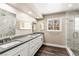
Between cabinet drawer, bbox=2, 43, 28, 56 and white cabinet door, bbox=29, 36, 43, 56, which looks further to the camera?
white cabinet door, bbox=29, 36, 43, 56

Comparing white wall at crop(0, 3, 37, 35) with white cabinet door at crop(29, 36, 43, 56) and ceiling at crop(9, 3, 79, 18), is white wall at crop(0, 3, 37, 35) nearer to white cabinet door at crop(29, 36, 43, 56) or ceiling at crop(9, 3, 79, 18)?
ceiling at crop(9, 3, 79, 18)

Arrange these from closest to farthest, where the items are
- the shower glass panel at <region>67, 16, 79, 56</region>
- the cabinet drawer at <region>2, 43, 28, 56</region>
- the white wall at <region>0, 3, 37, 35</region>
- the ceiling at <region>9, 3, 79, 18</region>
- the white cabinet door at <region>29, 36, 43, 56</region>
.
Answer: the cabinet drawer at <region>2, 43, 28, 56</region> < the ceiling at <region>9, 3, 79, 18</region> < the shower glass panel at <region>67, 16, 79, 56</region> < the white wall at <region>0, 3, 37, 35</region> < the white cabinet door at <region>29, 36, 43, 56</region>

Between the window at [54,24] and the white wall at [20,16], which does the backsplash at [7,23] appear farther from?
the window at [54,24]

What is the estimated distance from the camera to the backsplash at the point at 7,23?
1385 millimetres

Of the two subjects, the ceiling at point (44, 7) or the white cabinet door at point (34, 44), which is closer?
the ceiling at point (44, 7)

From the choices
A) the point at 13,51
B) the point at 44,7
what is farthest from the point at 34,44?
the point at 44,7

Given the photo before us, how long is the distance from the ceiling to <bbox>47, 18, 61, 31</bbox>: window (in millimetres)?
172

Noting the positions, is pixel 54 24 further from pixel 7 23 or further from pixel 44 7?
pixel 7 23

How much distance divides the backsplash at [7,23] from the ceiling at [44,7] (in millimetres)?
235

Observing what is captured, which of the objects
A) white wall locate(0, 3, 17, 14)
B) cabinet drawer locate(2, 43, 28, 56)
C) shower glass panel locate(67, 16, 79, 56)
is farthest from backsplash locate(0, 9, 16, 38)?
shower glass panel locate(67, 16, 79, 56)

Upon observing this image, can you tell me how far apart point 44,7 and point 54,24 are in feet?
1.25

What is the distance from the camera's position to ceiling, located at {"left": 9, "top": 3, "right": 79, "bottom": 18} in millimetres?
1306

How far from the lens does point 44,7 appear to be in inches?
55.9

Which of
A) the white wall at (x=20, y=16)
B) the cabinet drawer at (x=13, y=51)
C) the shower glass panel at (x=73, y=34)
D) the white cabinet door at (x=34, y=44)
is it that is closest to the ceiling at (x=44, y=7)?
the white wall at (x=20, y=16)
